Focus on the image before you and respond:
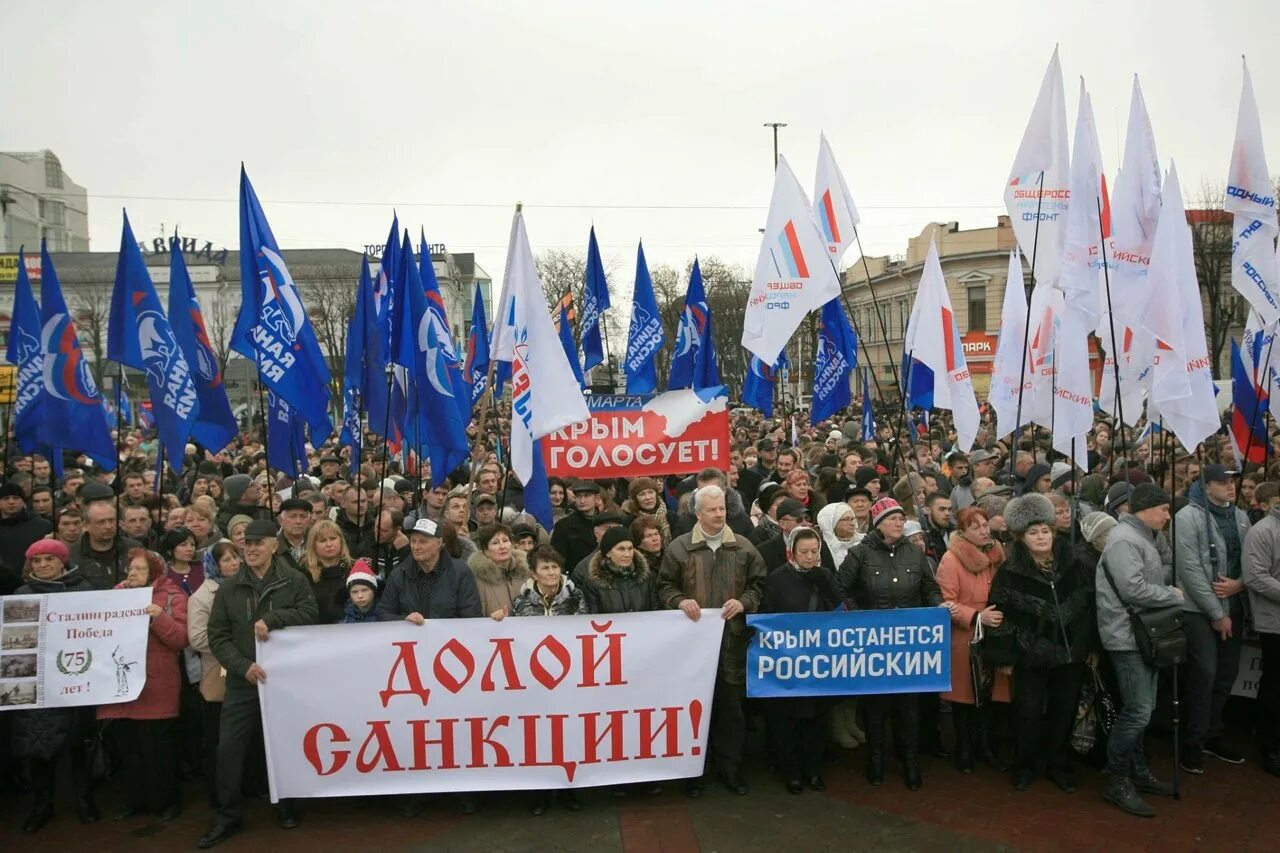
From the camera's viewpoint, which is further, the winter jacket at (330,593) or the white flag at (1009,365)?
the white flag at (1009,365)

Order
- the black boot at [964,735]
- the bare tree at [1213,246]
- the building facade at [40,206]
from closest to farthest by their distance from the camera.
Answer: the black boot at [964,735] → the bare tree at [1213,246] → the building facade at [40,206]

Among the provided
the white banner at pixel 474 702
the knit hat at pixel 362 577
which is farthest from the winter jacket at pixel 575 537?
the knit hat at pixel 362 577

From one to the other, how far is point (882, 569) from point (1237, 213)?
4.55m

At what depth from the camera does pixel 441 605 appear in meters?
6.19

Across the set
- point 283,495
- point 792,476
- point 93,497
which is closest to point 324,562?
point 93,497

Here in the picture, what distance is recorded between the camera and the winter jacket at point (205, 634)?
6.20 m

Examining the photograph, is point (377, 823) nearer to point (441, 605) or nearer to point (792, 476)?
point (441, 605)

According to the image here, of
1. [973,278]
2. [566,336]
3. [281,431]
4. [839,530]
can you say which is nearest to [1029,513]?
[839,530]

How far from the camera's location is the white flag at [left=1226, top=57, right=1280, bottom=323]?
8.16 m

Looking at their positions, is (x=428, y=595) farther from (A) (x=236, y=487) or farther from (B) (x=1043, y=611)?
(A) (x=236, y=487)

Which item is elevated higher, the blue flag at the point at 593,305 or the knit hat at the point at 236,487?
the blue flag at the point at 593,305

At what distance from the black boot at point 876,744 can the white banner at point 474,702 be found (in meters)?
1.25

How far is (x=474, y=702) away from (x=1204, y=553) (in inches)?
186

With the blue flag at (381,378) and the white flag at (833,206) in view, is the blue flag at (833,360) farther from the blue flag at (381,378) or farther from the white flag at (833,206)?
the blue flag at (381,378)
